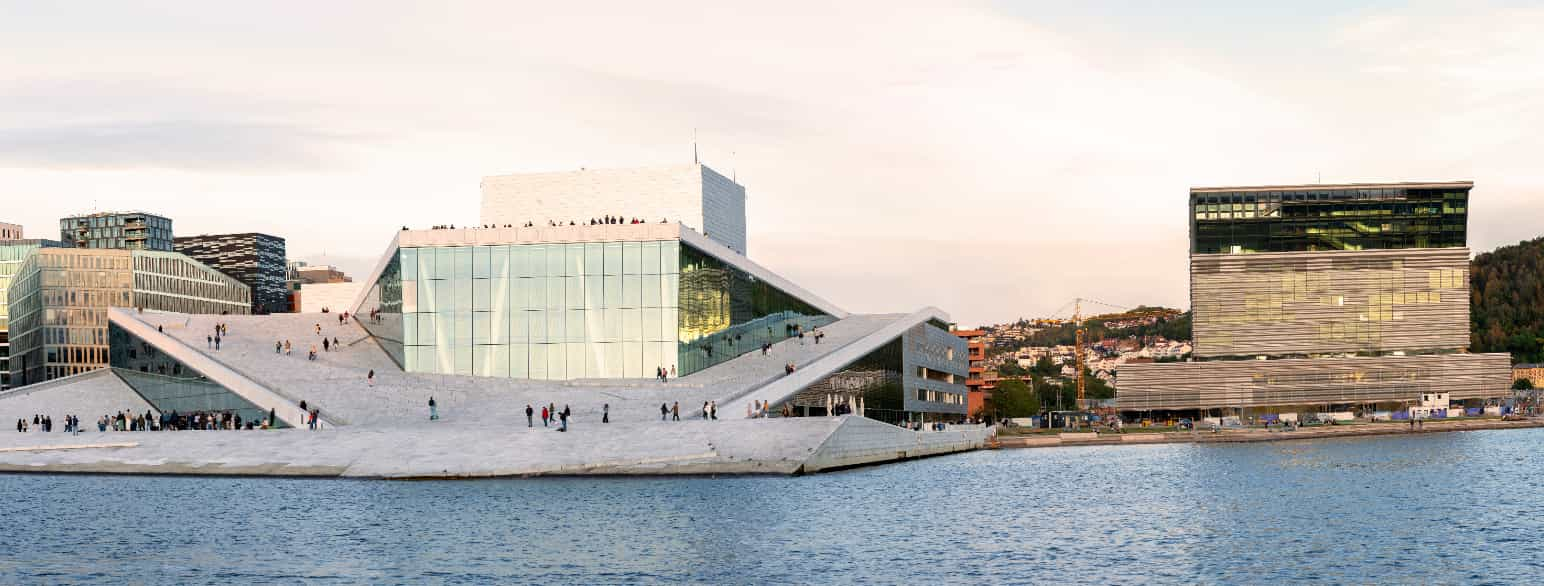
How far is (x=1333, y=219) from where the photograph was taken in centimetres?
15200

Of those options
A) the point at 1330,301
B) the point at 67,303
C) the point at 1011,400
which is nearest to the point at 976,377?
the point at 1011,400

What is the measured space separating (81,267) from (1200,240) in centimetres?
9816

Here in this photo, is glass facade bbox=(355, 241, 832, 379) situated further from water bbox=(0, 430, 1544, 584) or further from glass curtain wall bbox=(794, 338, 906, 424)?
water bbox=(0, 430, 1544, 584)

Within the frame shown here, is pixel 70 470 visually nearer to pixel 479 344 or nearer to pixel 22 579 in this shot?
pixel 479 344

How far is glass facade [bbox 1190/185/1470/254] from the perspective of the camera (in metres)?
152

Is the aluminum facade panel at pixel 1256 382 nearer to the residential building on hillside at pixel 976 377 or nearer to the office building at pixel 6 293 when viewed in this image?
the residential building on hillside at pixel 976 377

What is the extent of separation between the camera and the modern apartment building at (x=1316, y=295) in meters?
151

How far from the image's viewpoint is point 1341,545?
35.8 metres

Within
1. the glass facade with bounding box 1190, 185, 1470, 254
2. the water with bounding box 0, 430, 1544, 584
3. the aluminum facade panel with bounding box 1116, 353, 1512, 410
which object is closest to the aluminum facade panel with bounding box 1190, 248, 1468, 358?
the glass facade with bounding box 1190, 185, 1470, 254

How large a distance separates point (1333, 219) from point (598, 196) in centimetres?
8818

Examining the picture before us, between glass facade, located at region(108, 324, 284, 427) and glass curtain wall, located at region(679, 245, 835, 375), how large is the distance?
19804mm

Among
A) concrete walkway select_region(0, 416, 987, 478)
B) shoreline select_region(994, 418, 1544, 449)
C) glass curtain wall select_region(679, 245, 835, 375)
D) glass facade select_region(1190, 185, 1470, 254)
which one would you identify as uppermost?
glass facade select_region(1190, 185, 1470, 254)

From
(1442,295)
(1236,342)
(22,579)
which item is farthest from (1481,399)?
(22,579)

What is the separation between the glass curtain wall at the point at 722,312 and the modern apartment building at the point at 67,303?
223 ft
